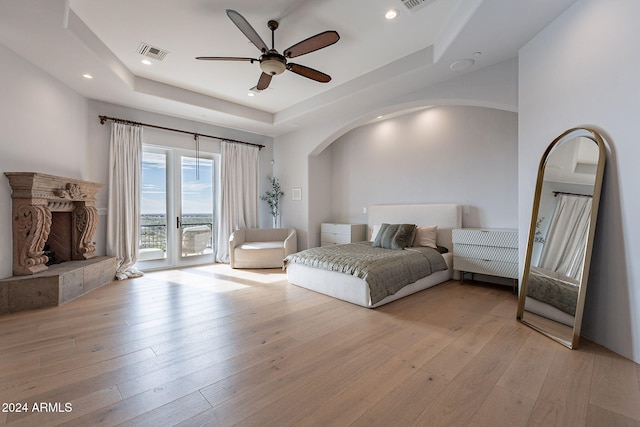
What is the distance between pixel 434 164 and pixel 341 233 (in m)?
2.11

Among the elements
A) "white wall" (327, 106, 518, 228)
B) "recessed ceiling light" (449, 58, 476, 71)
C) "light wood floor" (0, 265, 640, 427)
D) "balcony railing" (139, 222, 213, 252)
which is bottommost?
"light wood floor" (0, 265, 640, 427)

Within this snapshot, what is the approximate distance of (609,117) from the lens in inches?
80.8

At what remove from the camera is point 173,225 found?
5.20m

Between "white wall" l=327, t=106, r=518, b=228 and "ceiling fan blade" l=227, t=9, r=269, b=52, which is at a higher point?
"ceiling fan blade" l=227, t=9, r=269, b=52

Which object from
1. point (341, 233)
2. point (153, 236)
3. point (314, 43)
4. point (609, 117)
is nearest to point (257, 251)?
point (341, 233)

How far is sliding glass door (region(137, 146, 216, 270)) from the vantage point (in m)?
4.96

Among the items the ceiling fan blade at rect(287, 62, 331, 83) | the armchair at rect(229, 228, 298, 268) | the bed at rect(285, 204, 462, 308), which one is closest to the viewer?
the ceiling fan blade at rect(287, 62, 331, 83)

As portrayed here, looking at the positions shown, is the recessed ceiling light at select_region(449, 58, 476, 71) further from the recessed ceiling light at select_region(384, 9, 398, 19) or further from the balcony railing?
the balcony railing

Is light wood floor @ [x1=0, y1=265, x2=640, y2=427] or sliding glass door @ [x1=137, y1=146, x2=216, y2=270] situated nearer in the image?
light wood floor @ [x1=0, y1=265, x2=640, y2=427]

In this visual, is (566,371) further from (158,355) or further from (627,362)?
(158,355)

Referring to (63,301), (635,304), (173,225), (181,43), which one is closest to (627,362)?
(635,304)

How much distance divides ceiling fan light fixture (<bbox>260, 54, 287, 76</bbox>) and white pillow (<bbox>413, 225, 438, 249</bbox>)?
3076 mm

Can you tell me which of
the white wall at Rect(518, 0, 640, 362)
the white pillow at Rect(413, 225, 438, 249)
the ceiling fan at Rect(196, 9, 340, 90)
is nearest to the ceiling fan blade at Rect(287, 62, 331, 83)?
the ceiling fan at Rect(196, 9, 340, 90)

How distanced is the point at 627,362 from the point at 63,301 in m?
5.17
